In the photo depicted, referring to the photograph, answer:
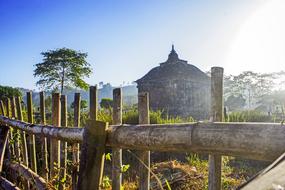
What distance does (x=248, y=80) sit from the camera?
206 feet

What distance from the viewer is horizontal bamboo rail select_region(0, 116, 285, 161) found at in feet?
4.26

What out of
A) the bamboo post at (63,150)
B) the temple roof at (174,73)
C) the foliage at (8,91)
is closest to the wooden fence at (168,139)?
the bamboo post at (63,150)

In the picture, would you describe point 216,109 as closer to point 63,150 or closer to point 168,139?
point 168,139

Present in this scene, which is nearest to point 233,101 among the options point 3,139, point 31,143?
point 31,143

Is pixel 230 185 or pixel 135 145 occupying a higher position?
pixel 135 145

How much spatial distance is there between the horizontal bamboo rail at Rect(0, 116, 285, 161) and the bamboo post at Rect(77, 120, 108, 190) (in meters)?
0.10

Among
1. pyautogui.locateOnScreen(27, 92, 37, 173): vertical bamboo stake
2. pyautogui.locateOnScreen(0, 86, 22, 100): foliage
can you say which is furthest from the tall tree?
pyautogui.locateOnScreen(27, 92, 37, 173): vertical bamboo stake

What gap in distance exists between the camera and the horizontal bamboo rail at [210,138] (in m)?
1.30

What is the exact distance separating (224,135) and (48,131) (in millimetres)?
2013

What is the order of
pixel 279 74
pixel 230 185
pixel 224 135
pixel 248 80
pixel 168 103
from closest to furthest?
pixel 224 135 < pixel 230 185 < pixel 168 103 < pixel 279 74 < pixel 248 80

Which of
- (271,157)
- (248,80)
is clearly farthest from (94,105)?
(248,80)

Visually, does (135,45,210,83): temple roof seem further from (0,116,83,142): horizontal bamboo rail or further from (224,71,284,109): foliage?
(224,71,284,109): foliage

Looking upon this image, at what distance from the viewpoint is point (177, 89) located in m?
26.4

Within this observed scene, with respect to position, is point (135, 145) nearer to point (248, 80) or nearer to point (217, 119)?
point (217, 119)
